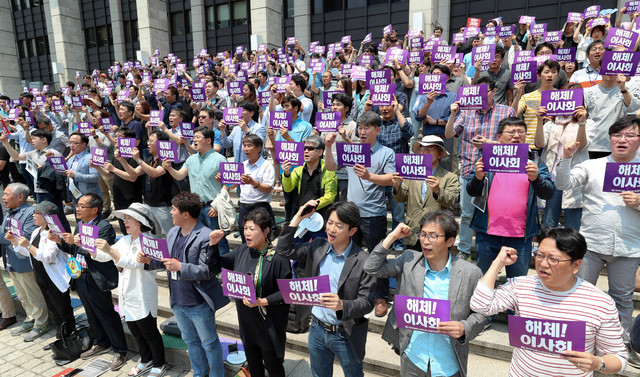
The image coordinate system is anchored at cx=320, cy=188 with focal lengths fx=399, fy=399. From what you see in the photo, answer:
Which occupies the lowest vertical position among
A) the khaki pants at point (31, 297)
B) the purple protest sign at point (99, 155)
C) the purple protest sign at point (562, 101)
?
the khaki pants at point (31, 297)

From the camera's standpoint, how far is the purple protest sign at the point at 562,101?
4332mm

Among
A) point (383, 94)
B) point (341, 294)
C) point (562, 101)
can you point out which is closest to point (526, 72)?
point (562, 101)

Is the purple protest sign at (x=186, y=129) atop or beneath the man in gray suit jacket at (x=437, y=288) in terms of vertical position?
atop

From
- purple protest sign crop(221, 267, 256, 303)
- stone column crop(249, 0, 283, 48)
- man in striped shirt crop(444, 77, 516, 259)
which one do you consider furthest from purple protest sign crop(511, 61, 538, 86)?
stone column crop(249, 0, 283, 48)

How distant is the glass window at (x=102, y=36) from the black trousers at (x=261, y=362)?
3445 centimetres

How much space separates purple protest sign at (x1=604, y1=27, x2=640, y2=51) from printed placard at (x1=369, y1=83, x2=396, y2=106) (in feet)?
12.3

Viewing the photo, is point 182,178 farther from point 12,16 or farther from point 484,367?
point 12,16

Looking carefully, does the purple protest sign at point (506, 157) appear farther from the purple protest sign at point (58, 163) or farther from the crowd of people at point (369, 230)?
the purple protest sign at point (58, 163)

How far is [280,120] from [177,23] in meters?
26.0

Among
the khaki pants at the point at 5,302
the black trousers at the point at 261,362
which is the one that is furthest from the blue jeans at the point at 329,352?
the khaki pants at the point at 5,302

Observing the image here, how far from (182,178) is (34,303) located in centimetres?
309

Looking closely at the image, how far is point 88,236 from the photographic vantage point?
4.66m

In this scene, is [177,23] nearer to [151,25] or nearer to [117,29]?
[151,25]

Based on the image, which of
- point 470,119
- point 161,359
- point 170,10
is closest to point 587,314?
point 470,119
